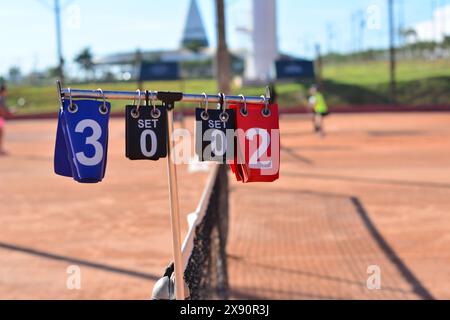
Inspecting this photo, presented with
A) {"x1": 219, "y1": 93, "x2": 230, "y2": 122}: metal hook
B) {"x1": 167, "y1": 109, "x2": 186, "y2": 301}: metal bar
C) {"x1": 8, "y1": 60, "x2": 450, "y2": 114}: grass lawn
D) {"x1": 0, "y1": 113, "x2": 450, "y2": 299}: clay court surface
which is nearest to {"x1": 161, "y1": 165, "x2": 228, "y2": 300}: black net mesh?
{"x1": 0, "y1": 113, "x2": 450, "y2": 299}: clay court surface

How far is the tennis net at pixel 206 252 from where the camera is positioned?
4.69m

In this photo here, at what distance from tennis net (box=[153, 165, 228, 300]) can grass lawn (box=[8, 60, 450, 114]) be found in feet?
118

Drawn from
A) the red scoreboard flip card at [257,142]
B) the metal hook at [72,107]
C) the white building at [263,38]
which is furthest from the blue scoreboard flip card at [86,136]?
the white building at [263,38]

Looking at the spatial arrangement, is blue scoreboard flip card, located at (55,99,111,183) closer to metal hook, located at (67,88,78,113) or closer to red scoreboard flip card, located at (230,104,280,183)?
metal hook, located at (67,88,78,113)

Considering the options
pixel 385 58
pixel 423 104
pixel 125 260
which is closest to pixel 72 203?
pixel 125 260

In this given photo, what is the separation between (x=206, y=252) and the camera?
22.2 ft

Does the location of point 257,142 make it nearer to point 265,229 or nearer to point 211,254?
point 211,254

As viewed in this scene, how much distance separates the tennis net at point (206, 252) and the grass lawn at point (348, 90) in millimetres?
36056

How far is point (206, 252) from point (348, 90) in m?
45.6

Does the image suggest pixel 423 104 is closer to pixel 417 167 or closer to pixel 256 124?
pixel 417 167

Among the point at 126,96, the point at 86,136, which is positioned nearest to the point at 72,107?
the point at 86,136

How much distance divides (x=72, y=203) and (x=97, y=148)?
428 inches

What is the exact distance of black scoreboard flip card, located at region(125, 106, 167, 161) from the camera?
332 centimetres

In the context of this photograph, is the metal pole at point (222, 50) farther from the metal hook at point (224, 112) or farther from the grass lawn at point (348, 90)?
the grass lawn at point (348, 90)
